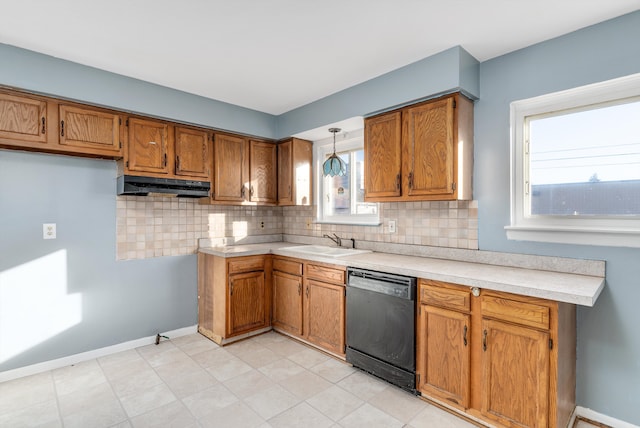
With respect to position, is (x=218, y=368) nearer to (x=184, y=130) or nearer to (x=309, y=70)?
(x=184, y=130)

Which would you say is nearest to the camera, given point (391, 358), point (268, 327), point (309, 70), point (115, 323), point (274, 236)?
point (391, 358)

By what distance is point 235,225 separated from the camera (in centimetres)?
398

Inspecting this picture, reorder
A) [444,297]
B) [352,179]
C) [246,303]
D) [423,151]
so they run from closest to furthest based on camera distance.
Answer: [444,297] → [423,151] → [246,303] → [352,179]

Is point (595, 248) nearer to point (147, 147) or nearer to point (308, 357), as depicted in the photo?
point (308, 357)

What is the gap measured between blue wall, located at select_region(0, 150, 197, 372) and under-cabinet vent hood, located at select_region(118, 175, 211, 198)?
34 centimetres

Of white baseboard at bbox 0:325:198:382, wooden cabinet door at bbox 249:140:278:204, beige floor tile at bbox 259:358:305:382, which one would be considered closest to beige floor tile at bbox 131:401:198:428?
beige floor tile at bbox 259:358:305:382

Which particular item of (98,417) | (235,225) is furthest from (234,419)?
(235,225)

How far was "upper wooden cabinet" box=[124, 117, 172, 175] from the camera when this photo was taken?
2.92 m

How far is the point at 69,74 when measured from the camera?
2.53 m

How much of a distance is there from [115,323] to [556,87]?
406cm

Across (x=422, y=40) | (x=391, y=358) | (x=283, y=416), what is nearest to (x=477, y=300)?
(x=391, y=358)

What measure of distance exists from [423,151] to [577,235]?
1.16 metres

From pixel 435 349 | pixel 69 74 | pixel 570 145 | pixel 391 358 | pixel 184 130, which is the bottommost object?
pixel 391 358

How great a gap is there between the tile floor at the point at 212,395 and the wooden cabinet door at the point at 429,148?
1.55 metres
